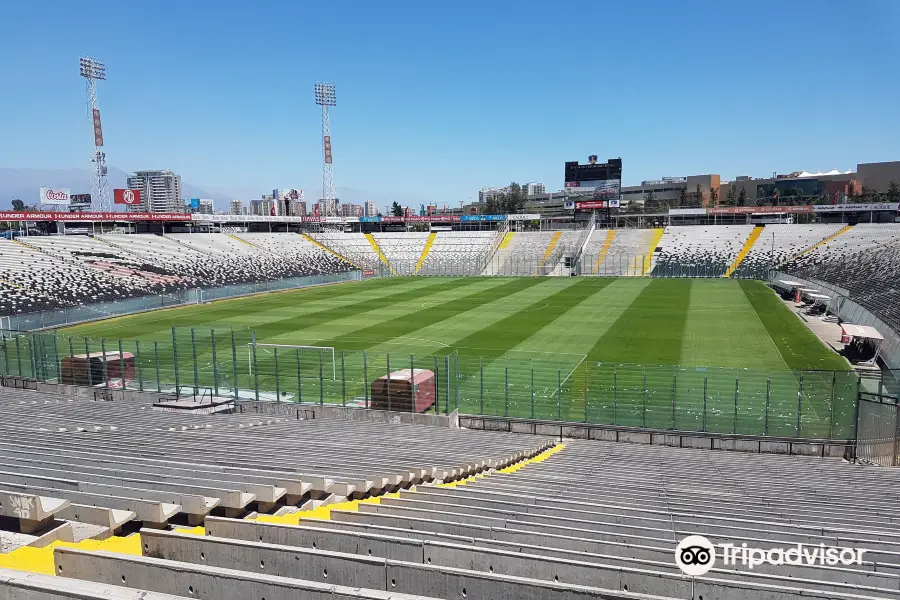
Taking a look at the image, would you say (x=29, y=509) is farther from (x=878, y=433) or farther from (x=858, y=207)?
(x=858, y=207)

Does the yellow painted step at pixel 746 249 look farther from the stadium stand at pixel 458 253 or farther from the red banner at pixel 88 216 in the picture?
the red banner at pixel 88 216

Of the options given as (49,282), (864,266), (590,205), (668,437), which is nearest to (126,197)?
(49,282)

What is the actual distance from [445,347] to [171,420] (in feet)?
57.6

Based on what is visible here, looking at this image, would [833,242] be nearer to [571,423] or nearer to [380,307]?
[380,307]

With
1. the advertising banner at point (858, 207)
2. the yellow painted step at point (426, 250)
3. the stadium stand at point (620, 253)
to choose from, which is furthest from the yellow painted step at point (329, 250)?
the advertising banner at point (858, 207)

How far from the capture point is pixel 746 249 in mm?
73062

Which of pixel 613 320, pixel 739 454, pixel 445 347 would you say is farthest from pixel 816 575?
pixel 613 320

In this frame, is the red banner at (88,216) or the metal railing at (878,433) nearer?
the metal railing at (878,433)

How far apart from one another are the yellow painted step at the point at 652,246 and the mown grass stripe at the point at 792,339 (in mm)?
24310

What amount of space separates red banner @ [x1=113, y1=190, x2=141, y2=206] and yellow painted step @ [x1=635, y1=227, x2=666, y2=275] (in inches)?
2519

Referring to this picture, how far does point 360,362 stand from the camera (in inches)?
1017

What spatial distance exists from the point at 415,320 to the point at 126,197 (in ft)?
178

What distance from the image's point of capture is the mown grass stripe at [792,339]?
86.7 feet

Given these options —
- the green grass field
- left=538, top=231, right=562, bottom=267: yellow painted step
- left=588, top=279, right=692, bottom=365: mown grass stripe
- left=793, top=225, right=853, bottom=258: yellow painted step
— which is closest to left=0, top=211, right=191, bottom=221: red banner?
the green grass field
